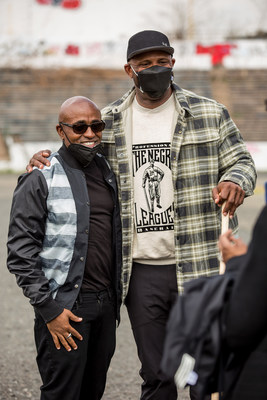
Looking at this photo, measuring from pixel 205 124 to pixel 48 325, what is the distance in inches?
52.9

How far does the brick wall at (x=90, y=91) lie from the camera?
26.7m

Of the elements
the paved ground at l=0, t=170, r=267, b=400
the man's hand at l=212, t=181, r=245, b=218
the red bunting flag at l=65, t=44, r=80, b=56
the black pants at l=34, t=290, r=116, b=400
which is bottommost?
the paved ground at l=0, t=170, r=267, b=400

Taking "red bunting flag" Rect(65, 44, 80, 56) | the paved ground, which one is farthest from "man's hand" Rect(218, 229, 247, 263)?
"red bunting flag" Rect(65, 44, 80, 56)

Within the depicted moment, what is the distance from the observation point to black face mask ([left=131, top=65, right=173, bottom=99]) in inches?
136

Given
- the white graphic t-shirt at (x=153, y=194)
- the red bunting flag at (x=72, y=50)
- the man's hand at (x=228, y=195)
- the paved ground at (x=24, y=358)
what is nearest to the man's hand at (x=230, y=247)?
the man's hand at (x=228, y=195)

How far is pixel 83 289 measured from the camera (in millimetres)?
3250

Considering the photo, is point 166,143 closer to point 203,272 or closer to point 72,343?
point 203,272

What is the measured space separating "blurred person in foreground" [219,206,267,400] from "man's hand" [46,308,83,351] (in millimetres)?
1157

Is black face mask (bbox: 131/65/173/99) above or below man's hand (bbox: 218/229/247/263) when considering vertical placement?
above

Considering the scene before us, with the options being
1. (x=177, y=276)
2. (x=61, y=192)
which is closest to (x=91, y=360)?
(x=177, y=276)

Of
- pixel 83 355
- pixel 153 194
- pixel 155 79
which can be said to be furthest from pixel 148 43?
pixel 83 355

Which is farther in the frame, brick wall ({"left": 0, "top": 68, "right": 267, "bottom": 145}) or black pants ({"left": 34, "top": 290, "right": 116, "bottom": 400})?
brick wall ({"left": 0, "top": 68, "right": 267, "bottom": 145})

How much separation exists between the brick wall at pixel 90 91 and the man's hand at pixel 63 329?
23.3m

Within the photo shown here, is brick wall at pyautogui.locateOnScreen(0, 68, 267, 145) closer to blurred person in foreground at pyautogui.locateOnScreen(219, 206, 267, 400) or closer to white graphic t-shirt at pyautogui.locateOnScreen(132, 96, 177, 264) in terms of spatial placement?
white graphic t-shirt at pyautogui.locateOnScreen(132, 96, 177, 264)
